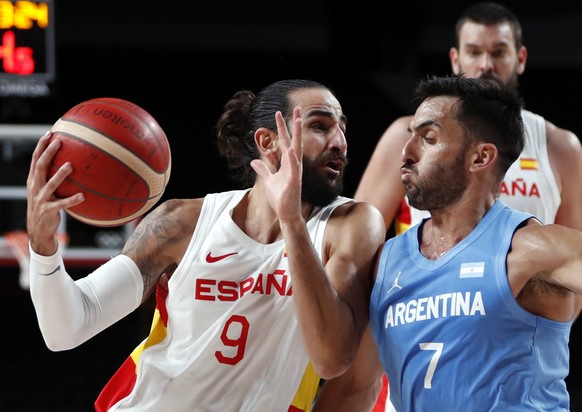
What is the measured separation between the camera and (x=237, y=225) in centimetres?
289

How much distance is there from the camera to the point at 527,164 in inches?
144

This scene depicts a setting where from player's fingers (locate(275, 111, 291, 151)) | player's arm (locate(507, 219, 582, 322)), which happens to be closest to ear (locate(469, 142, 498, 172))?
player's arm (locate(507, 219, 582, 322))

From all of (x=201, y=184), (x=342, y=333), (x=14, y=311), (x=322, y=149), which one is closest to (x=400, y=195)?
(x=322, y=149)

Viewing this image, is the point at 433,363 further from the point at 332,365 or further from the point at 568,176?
the point at 568,176

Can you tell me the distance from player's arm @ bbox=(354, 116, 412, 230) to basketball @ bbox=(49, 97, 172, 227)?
3.76ft

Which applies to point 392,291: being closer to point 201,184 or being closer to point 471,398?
point 471,398

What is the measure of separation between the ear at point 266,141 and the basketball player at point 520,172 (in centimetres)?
80

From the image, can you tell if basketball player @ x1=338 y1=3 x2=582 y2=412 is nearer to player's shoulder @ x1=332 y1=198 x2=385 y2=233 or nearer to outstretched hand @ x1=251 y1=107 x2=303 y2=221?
player's shoulder @ x1=332 y1=198 x2=385 y2=233

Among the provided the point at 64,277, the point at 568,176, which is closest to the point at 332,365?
the point at 64,277

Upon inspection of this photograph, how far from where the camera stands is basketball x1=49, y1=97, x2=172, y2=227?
8.43 ft

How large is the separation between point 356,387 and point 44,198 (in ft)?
3.32

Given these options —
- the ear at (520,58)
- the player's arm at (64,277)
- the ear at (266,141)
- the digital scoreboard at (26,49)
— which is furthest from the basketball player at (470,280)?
the digital scoreboard at (26,49)

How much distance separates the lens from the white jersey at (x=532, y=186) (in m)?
3.61

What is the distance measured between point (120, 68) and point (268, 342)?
32.7 ft
